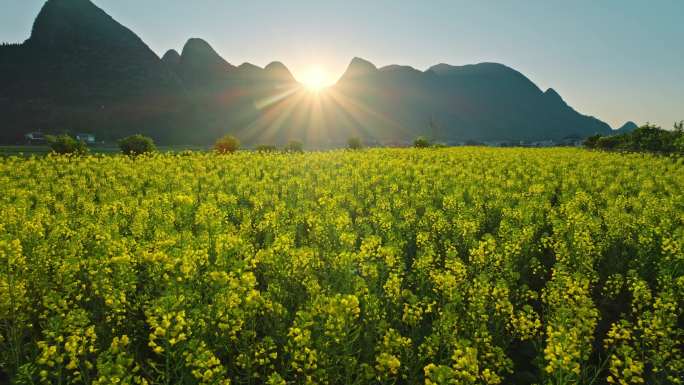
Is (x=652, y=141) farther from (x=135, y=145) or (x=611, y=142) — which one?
(x=135, y=145)

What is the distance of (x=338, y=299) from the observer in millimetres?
4672

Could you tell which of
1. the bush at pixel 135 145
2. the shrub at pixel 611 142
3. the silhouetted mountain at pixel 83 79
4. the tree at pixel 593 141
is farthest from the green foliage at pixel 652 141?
the silhouetted mountain at pixel 83 79

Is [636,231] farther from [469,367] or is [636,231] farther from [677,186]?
[677,186]

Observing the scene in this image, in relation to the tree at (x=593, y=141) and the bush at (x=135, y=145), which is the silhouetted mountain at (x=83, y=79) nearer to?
the bush at (x=135, y=145)

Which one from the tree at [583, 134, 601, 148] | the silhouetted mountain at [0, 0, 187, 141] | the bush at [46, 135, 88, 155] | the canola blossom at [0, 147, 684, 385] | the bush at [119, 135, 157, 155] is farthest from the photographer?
the silhouetted mountain at [0, 0, 187, 141]

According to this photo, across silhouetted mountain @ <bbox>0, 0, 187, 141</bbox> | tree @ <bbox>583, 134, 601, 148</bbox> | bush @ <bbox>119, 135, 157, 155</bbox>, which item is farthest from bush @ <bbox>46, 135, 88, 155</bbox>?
silhouetted mountain @ <bbox>0, 0, 187, 141</bbox>

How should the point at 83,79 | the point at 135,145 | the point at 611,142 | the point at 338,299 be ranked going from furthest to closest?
the point at 83,79 < the point at 611,142 < the point at 135,145 < the point at 338,299

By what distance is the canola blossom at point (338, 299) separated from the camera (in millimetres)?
4484

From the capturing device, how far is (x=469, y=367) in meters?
3.79

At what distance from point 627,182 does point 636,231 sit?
33.7ft

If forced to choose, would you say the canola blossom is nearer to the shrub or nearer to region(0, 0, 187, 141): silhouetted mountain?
the shrub

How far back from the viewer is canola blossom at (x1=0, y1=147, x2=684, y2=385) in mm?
4484

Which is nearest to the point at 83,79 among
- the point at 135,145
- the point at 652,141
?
the point at 135,145

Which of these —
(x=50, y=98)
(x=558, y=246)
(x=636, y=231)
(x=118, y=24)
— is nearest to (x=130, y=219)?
(x=558, y=246)
